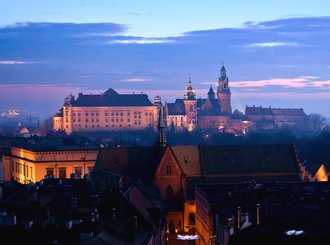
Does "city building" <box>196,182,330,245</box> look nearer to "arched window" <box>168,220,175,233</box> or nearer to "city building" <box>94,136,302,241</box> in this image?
"arched window" <box>168,220,175,233</box>

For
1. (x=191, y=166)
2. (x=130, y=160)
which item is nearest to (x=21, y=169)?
(x=130, y=160)

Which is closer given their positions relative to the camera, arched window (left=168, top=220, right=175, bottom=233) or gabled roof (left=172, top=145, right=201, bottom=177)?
arched window (left=168, top=220, right=175, bottom=233)

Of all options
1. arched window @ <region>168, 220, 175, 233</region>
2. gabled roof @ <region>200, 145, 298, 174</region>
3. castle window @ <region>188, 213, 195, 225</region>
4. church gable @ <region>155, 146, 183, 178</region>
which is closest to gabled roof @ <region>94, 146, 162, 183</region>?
church gable @ <region>155, 146, 183, 178</region>

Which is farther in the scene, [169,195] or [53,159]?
[53,159]

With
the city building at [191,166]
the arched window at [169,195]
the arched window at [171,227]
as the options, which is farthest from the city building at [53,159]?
the arched window at [171,227]

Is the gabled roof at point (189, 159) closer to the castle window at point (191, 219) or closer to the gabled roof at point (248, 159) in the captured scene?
the gabled roof at point (248, 159)

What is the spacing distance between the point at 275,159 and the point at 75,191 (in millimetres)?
31353

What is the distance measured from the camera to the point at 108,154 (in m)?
90.8

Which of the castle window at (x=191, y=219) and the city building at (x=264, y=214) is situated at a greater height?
the city building at (x=264, y=214)

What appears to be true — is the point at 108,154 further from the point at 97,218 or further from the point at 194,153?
the point at 97,218

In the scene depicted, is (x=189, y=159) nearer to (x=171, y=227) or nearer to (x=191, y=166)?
(x=191, y=166)

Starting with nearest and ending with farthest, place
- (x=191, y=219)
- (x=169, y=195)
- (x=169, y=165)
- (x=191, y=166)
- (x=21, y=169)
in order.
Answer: (x=191, y=219), (x=169, y=165), (x=169, y=195), (x=191, y=166), (x=21, y=169)

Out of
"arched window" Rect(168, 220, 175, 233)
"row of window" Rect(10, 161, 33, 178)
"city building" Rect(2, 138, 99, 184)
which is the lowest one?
"arched window" Rect(168, 220, 175, 233)

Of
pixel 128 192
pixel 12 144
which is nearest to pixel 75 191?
pixel 128 192
